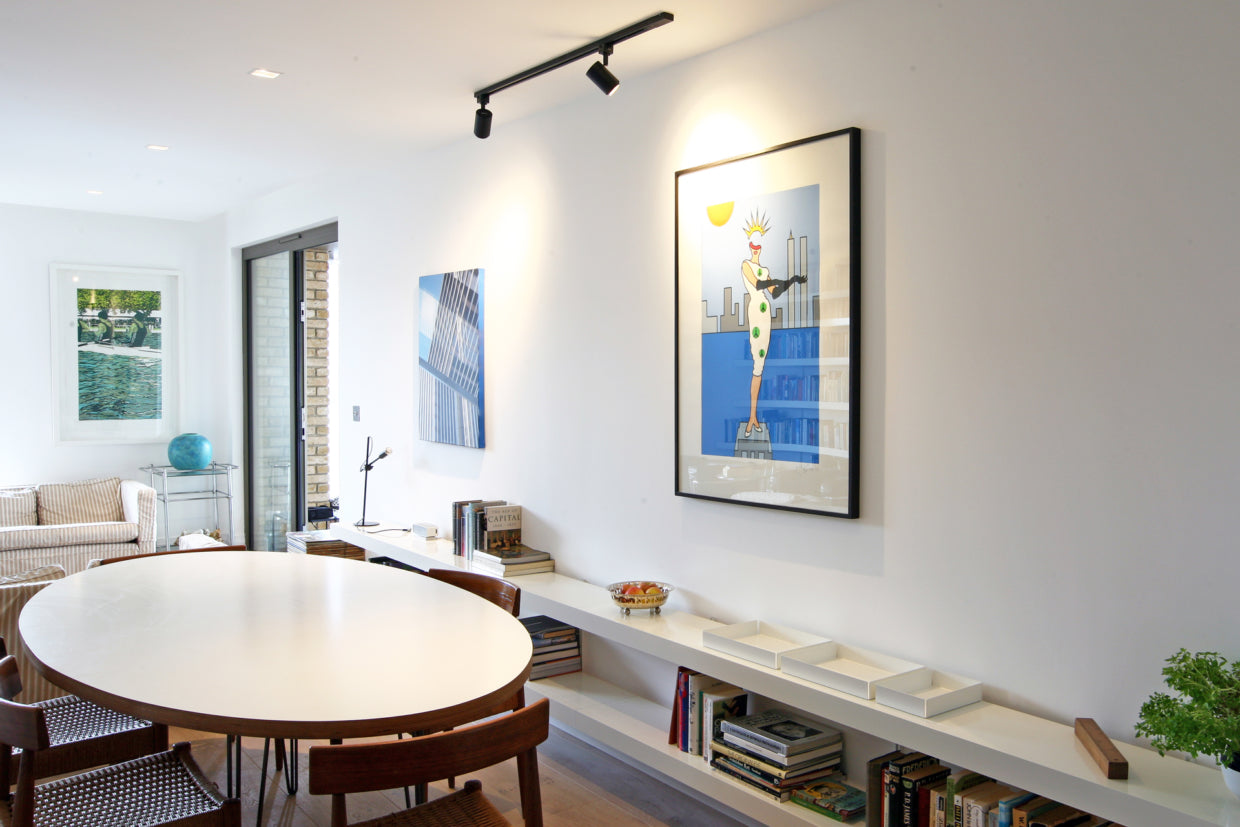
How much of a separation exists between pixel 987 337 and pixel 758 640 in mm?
1204

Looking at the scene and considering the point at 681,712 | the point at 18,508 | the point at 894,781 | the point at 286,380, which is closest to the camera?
the point at 894,781

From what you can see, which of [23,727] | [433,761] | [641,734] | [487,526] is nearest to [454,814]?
[433,761]

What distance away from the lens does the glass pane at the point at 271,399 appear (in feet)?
22.7

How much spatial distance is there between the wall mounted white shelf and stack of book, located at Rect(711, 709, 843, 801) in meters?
0.05

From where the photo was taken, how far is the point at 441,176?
16.2ft

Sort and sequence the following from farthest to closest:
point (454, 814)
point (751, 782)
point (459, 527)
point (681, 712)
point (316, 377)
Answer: point (316, 377)
point (459, 527)
point (681, 712)
point (751, 782)
point (454, 814)

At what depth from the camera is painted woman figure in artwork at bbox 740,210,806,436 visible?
3154mm

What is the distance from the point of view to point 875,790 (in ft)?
8.68

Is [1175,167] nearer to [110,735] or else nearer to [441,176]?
[110,735]

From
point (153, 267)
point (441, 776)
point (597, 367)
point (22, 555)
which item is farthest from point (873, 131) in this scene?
point (153, 267)

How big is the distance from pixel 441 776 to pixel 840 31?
243 cm

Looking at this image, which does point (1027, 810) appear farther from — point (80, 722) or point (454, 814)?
point (80, 722)

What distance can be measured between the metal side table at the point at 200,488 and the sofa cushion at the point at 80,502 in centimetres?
44

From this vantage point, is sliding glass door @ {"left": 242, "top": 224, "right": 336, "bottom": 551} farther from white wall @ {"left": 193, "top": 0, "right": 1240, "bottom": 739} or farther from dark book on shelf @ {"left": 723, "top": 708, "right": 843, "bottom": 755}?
dark book on shelf @ {"left": 723, "top": 708, "right": 843, "bottom": 755}
